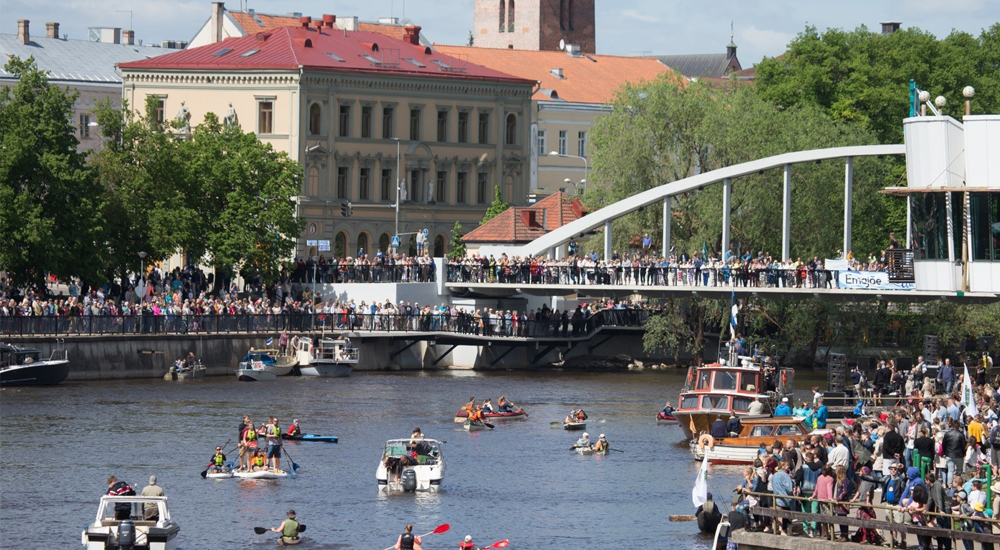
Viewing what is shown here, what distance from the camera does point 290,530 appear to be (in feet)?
135

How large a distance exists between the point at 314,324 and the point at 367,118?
74.7 ft

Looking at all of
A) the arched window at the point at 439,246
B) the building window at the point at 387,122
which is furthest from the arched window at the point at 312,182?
the arched window at the point at 439,246

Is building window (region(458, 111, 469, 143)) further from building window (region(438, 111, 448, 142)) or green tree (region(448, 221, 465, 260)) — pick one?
green tree (region(448, 221, 465, 260))

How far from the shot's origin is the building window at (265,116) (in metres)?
96.0

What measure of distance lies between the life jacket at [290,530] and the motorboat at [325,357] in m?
35.1

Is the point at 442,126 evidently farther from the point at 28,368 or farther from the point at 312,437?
the point at 312,437

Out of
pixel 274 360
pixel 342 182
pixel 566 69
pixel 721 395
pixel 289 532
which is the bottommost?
pixel 289 532

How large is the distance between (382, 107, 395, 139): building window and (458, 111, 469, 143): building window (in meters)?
4.48

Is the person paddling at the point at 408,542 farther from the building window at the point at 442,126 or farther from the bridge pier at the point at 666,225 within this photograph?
the building window at the point at 442,126

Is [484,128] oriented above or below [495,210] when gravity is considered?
above

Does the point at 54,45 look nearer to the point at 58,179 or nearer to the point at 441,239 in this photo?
the point at 441,239

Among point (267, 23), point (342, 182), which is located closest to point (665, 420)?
point (342, 182)

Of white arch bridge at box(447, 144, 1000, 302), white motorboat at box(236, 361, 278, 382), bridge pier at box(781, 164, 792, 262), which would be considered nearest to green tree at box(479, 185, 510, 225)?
white arch bridge at box(447, 144, 1000, 302)

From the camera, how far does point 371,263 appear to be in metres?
83.2
